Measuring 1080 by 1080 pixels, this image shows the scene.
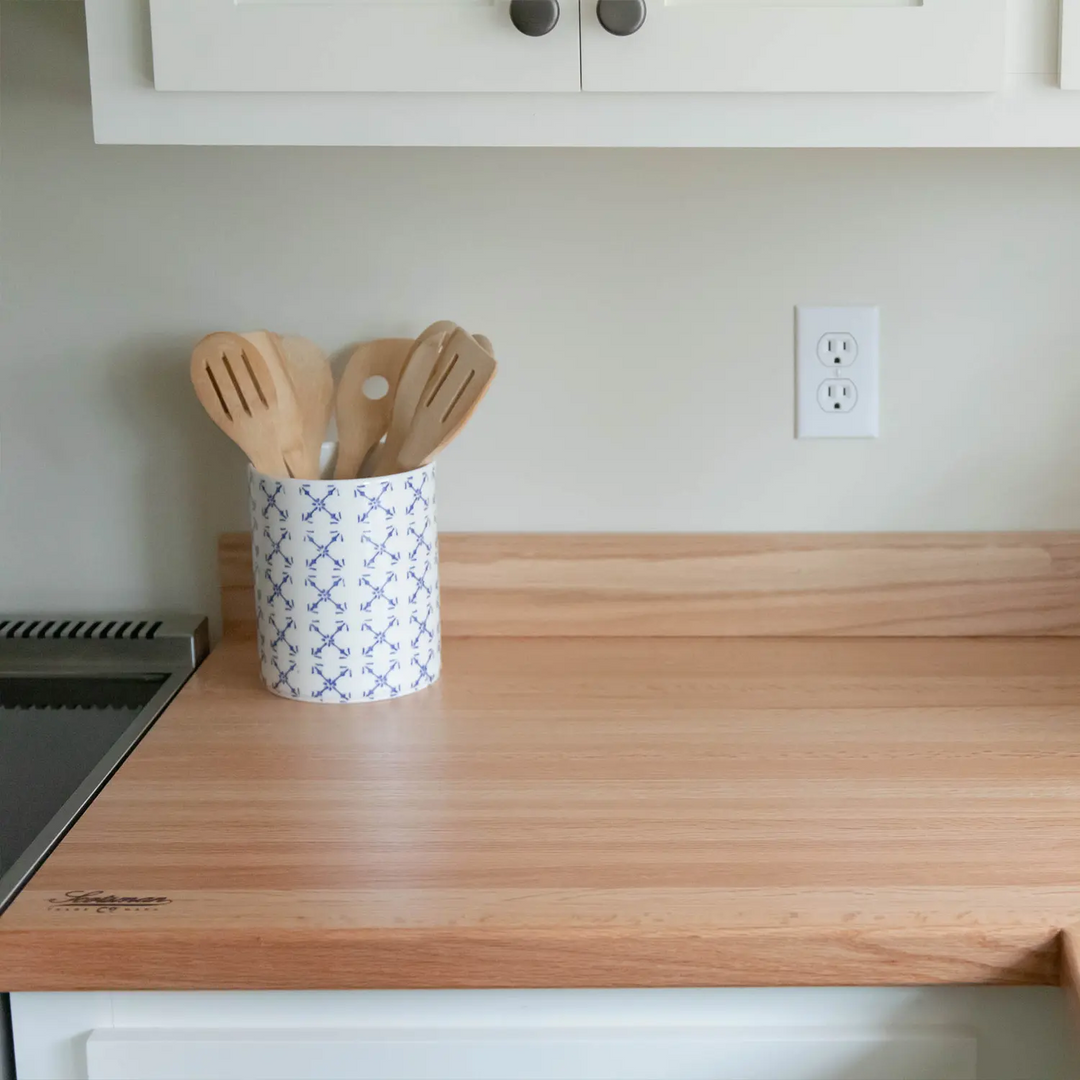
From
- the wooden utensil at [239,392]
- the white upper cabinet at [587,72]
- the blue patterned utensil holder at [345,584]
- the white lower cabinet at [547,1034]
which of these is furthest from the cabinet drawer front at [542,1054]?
the white upper cabinet at [587,72]

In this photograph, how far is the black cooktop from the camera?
1005mm

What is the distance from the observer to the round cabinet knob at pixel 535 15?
0.90 metres

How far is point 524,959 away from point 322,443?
61cm

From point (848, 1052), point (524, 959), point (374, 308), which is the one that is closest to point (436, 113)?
point (374, 308)

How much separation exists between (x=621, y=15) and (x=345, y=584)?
51cm

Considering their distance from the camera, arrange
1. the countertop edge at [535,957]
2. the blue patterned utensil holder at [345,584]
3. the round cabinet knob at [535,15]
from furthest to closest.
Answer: the blue patterned utensil holder at [345,584], the round cabinet knob at [535,15], the countertop edge at [535,957]

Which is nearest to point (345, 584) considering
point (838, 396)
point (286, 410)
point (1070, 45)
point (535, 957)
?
point (286, 410)

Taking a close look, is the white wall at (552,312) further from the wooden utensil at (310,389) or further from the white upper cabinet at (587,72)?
the white upper cabinet at (587,72)

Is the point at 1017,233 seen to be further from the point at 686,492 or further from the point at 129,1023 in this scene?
the point at 129,1023

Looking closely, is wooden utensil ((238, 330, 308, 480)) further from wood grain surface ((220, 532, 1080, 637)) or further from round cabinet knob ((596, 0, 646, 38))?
round cabinet knob ((596, 0, 646, 38))

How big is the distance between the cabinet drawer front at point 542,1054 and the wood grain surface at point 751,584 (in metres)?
0.55

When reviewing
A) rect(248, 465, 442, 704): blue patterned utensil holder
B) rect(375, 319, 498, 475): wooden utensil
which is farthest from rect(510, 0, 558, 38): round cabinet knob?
rect(248, 465, 442, 704): blue patterned utensil holder

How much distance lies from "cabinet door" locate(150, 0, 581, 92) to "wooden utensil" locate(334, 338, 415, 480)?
353 millimetres

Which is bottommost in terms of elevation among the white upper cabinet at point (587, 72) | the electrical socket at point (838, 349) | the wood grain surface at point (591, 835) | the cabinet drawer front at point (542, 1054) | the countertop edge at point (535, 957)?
the cabinet drawer front at point (542, 1054)
